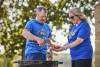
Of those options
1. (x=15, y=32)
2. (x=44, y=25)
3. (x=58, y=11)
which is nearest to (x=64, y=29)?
(x=58, y=11)

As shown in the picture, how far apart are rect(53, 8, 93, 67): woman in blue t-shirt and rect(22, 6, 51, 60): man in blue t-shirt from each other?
36 cm

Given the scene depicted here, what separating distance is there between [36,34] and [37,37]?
152mm

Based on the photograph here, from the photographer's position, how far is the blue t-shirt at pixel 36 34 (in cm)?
554

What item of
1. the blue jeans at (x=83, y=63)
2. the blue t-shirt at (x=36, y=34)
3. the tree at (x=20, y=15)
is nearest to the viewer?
the blue jeans at (x=83, y=63)

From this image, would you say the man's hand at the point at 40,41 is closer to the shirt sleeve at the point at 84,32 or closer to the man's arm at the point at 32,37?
the man's arm at the point at 32,37

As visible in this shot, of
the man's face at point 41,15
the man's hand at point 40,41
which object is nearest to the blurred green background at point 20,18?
the man's face at point 41,15

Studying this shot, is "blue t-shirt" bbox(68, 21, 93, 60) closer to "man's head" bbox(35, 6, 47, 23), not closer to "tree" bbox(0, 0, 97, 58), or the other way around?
"man's head" bbox(35, 6, 47, 23)

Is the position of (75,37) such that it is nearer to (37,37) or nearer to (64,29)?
(37,37)

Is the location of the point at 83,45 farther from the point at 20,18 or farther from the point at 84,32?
the point at 20,18

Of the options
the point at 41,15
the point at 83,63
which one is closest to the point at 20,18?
the point at 41,15

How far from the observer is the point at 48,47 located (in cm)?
571

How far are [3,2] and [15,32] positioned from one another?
1843mm

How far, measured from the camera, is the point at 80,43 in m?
5.45

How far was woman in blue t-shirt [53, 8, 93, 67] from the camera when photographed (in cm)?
540
